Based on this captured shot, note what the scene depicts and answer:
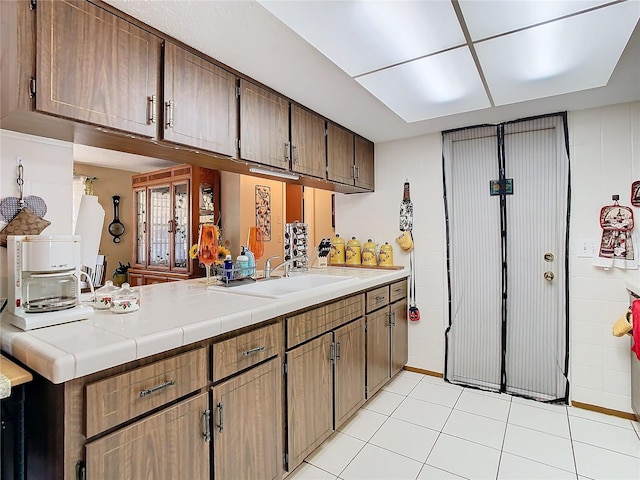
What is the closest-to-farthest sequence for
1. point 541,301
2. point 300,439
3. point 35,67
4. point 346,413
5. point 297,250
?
point 35,67 < point 300,439 < point 346,413 < point 541,301 < point 297,250

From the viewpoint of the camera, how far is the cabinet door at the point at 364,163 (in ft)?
9.93

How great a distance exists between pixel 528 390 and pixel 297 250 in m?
2.08

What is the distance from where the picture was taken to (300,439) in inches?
69.0

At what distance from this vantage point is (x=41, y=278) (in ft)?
3.99

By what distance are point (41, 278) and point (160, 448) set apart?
2.37ft

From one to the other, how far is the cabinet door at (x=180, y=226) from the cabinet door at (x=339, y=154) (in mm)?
2223

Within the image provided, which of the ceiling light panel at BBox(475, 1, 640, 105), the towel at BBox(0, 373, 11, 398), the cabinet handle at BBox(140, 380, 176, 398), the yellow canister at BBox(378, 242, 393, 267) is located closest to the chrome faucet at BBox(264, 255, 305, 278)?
the yellow canister at BBox(378, 242, 393, 267)

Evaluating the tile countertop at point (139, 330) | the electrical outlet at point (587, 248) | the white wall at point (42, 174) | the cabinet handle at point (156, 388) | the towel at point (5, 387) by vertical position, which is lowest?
the cabinet handle at point (156, 388)

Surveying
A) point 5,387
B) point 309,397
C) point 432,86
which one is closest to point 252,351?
point 309,397

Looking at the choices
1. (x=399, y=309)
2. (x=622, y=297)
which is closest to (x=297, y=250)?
(x=399, y=309)

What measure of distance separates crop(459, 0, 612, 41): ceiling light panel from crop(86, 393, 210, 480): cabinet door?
5.76 ft

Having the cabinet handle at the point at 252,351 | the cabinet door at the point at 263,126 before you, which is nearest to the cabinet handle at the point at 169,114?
the cabinet door at the point at 263,126

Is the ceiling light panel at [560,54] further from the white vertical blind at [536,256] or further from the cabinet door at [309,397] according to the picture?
Result: the cabinet door at [309,397]

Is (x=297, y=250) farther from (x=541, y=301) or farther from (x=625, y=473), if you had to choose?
(x=625, y=473)
